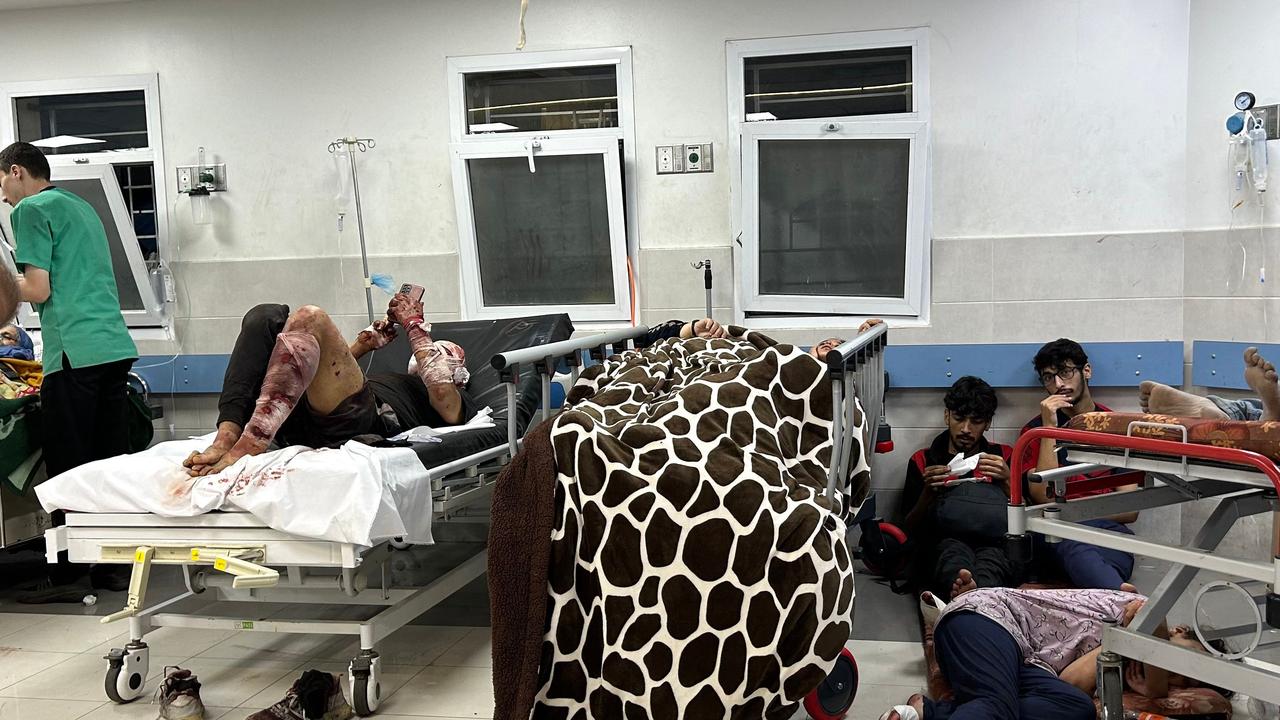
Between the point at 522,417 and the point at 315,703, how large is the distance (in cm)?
128

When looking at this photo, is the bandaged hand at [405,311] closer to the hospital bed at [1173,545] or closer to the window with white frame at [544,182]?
the window with white frame at [544,182]

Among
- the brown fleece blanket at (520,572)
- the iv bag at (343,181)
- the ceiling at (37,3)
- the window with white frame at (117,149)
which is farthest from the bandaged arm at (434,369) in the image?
the ceiling at (37,3)

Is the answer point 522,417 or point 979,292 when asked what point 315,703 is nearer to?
point 522,417

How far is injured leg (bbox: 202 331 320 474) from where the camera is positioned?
9.21 feet

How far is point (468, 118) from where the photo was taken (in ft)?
15.1

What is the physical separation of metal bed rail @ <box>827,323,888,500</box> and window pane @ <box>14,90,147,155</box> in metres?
3.91

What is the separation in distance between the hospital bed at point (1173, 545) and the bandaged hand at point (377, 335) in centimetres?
215

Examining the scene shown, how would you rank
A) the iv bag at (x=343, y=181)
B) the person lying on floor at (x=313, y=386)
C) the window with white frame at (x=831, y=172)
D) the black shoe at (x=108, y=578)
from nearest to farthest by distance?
the person lying on floor at (x=313, y=386) → the black shoe at (x=108, y=578) → the window with white frame at (x=831, y=172) → the iv bag at (x=343, y=181)

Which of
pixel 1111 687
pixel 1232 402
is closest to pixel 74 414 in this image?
pixel 1111 687

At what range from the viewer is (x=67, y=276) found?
3.73 metres

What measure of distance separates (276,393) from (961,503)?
97.1 inches

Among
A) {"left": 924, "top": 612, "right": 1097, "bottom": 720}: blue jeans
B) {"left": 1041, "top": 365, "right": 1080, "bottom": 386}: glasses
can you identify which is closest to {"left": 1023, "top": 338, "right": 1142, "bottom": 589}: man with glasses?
{"left": 1041, "top": 365, "right": 1080, "bottom": 386}: glasses

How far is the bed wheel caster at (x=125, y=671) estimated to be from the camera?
2.87m

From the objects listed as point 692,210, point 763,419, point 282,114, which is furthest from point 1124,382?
point 282,114
